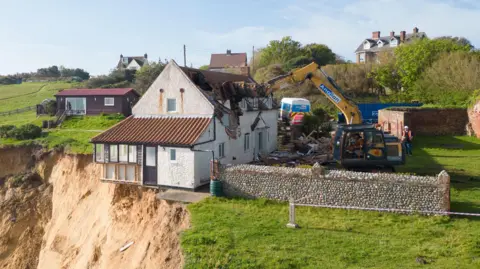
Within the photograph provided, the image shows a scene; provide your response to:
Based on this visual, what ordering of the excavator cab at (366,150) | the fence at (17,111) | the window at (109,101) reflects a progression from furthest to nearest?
the fence at (17,111)
the window at (109,101)
the excavator cab at (366,150)

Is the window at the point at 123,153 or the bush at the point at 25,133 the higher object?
the bush at the point at 25,133

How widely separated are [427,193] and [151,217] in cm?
1090

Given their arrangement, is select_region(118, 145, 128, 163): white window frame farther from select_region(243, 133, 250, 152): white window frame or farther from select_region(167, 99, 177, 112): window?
select_region(243, 133, 250, 152): white window frame

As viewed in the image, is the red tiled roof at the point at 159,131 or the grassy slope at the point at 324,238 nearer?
the grassy slope at the point at 324,238

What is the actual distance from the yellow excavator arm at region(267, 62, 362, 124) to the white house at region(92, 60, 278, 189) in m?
2.07

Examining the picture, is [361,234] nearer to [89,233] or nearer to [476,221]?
[476,221]

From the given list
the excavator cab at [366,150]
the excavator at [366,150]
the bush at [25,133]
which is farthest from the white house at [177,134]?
the bush at [25,133]

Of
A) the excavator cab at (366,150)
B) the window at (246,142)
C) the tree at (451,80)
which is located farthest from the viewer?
the tree at (451,80)

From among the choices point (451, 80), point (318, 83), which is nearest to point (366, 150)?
point (318, 83)

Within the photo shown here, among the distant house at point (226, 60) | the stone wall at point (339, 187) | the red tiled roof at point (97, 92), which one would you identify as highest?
the distant house at point (226, 60)

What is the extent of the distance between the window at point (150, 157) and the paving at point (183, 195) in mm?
1573

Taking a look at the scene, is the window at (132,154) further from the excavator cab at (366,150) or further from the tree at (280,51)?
→ the tree at (280,51)

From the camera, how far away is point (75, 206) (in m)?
25.2

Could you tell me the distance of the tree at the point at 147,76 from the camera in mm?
54312
